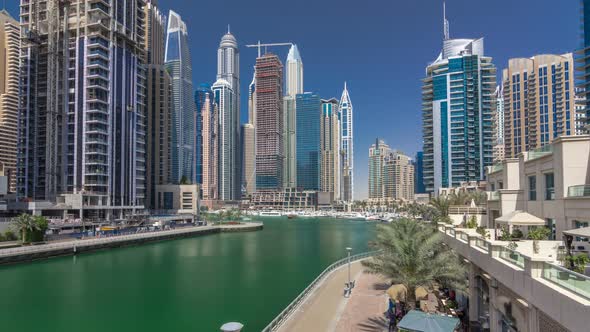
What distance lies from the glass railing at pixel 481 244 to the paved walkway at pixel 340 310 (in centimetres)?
621

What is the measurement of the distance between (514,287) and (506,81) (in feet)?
460

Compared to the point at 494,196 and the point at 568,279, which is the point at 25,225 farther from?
the point at 568,279

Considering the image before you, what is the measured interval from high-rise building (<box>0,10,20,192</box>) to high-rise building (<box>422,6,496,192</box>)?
171 meters

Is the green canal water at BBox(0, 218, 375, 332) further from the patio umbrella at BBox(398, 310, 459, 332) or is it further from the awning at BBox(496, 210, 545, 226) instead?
the awning at BBox(496, 210, 545, 226)

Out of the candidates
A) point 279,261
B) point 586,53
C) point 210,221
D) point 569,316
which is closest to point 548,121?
point 586,53

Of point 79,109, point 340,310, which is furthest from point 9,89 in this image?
point 340,310

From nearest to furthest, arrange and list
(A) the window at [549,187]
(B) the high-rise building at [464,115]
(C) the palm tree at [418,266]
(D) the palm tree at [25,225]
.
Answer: (A) the window at [549,187]
(C) the palm tree at [418,266]
(D) the palm tree at [25,225]
(B) the high-rise building at [464,115]

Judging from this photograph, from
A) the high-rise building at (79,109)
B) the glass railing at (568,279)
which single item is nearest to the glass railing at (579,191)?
the glass railing at (568,279)

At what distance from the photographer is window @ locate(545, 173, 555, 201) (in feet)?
62.2

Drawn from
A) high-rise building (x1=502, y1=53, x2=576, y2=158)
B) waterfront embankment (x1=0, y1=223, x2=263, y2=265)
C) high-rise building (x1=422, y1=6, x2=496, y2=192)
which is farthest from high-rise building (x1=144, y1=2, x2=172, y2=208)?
high-rise building (x1=502, y1=53, x2=576, y2=158)

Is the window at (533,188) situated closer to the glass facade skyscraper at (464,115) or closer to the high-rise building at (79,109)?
the high-rise building at (79,109)

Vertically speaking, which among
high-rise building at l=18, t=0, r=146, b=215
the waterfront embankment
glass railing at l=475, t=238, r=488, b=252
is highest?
high-rise building at l=18, t=0, r=146, b=215

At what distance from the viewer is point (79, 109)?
323 ft

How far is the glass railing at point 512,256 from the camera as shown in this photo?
1294 cm
